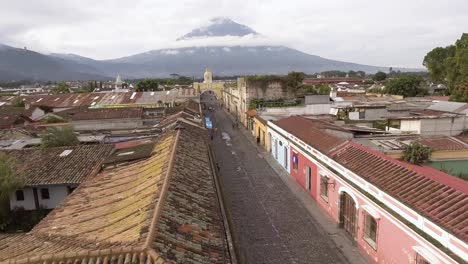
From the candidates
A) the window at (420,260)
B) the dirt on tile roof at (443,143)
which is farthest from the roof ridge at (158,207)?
the dirt on tile roof at (443,143)

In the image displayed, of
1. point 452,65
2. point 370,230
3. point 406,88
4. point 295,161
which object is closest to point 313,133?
point 295,161

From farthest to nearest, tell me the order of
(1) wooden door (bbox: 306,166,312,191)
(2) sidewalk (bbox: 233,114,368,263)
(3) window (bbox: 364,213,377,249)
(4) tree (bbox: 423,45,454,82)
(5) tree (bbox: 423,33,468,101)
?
1. (4) tree (bbox: 423,45,454,82)
2. (5) tree (bbox: 423,33,468,101)
3. (1) wooden door (bbox: 306,166,312,191)
4. (2) sidewalk (bbox: 233,114,368,263)
5. (3) window (bbox: 364,213,377,249)

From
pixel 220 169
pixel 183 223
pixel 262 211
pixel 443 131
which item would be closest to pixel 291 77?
pixel 220 169

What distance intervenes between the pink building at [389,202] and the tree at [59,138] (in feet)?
44.1

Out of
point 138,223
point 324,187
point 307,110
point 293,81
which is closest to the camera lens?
point 138,223

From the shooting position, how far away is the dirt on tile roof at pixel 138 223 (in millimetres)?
5578

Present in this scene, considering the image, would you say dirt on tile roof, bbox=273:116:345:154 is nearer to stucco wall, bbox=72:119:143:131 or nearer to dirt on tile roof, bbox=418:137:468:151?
dirt on tile roof, bbox=418:137:468:151

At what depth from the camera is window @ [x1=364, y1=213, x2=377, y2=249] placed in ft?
34.4

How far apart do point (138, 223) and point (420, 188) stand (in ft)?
21.9

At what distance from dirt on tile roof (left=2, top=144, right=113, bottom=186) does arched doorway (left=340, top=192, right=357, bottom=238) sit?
928 centimetres

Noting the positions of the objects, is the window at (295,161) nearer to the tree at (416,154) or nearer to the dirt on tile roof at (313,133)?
the dirt on tile roof at (313,133)

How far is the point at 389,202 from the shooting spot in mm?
9297

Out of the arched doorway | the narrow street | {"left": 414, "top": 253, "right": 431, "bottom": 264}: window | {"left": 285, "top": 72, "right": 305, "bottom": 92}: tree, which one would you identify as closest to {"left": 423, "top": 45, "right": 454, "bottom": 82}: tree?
{"left": 285, "top": 72, "right": 305, "bottom": 92}: tree

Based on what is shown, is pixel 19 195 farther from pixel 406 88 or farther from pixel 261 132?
pixel 406 88
